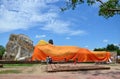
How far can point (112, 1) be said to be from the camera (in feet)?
72.9

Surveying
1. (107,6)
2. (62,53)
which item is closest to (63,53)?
(62,53)

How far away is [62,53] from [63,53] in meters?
0.13

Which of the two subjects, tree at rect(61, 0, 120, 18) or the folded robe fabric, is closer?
tree at rect(61, 0, 120, 18)

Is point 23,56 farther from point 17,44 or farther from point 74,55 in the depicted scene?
point 74,55

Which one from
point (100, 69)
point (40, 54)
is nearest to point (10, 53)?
point (40, 54)

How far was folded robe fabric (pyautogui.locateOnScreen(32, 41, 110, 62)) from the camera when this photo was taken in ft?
138

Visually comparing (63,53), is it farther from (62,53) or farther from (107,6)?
(107,6)

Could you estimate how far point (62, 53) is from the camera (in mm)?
42156

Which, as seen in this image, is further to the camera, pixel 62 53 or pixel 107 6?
pixel 62 53

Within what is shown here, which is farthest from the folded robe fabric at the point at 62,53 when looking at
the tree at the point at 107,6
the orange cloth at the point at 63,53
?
the tree at the point at 107,6

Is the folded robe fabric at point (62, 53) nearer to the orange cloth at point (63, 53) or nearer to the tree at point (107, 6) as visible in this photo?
the orange cloth at point (63, 53)

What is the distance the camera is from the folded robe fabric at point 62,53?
42.0 metres

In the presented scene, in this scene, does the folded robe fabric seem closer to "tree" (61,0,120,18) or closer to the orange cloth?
the orange cloth

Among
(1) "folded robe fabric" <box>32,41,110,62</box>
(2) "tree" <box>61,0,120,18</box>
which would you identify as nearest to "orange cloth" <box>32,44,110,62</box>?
(1) "folded robe fabric" <box>32,41,110,62</box>
